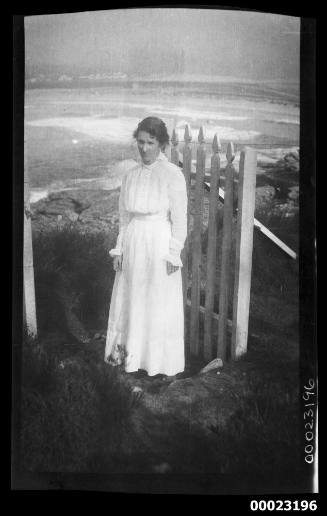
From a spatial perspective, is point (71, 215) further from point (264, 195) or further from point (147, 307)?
point (264, 195)

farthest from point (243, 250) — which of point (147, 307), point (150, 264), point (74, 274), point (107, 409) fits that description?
point (107, 409)

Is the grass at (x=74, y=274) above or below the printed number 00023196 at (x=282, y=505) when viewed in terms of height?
above

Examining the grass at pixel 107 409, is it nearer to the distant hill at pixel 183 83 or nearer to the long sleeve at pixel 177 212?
the long sleeve at pixel 177 212

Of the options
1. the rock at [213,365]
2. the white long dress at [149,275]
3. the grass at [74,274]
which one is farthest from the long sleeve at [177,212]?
the rock at [213,365]

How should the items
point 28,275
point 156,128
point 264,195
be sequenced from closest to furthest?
point 156,128
point 264,195
point 28,275

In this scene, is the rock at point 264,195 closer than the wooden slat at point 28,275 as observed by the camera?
Yes

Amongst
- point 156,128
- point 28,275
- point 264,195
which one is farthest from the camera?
point 28,275
